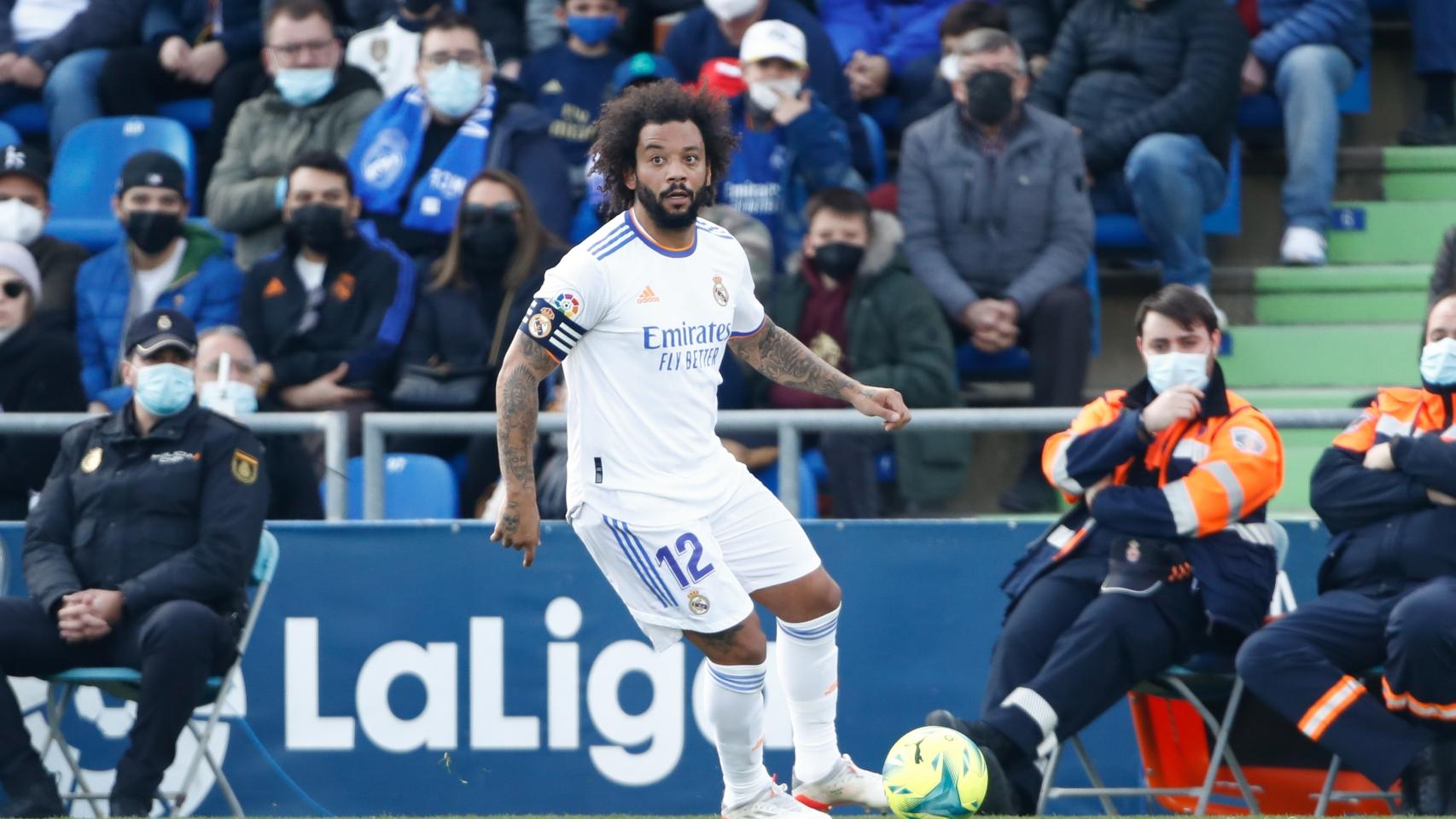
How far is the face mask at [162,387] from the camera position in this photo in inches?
285

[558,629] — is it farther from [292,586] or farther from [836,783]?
[836,783]

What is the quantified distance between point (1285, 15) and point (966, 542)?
3.99 metres

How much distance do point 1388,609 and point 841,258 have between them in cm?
313

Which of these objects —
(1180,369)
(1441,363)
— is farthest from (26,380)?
(1441,363)

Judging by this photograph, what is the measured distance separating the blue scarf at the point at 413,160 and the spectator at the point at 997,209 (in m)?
2.02

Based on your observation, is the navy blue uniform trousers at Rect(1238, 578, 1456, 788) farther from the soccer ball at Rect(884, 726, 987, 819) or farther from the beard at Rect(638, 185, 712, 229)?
the beard at Rect(638, 185, 712, 229)

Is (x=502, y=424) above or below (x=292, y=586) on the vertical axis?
above

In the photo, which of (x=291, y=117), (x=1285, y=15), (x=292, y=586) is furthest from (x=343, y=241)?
(x=1285, y=15)

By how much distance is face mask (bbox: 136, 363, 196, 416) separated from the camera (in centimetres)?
723

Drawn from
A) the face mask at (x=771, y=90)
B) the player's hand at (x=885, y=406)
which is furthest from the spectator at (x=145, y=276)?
the player's hand at (x=885, y=406)

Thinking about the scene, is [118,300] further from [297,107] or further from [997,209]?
[997,209]

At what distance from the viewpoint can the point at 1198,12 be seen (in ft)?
31.8

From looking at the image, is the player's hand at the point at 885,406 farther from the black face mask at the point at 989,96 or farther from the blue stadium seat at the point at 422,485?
the black face mask at the point at 989,96

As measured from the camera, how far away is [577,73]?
402 inches
